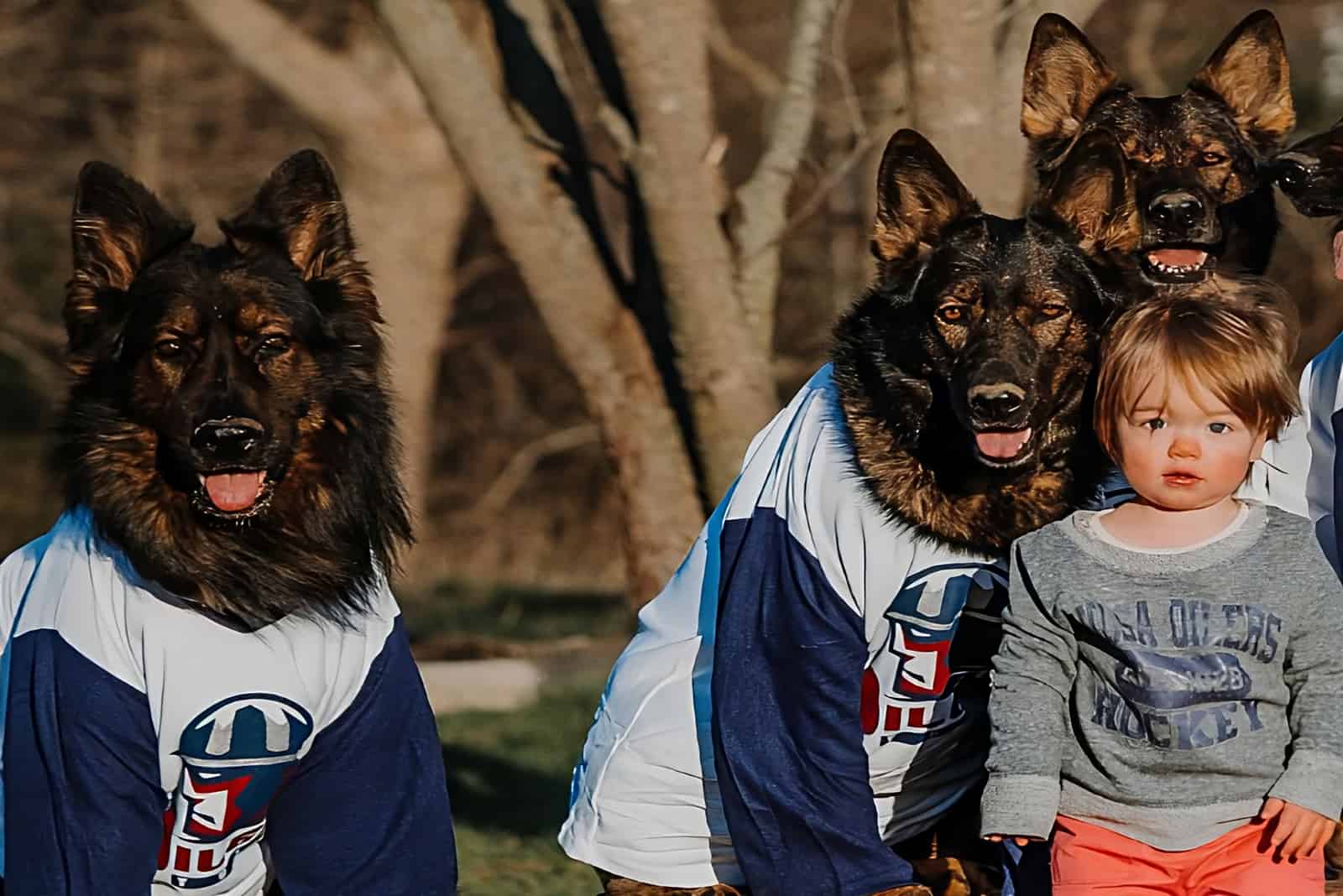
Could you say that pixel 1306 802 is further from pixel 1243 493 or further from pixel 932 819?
pixel 932 819

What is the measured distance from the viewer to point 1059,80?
5.06 meters

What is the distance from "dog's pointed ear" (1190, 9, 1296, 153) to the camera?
16.2ft

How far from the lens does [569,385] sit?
17.3 metres

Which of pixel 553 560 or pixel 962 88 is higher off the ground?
pixel 962 88

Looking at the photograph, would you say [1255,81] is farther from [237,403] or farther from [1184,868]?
[237,403]

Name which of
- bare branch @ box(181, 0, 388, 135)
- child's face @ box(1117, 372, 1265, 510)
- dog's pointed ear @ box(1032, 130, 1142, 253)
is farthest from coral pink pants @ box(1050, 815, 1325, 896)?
bare branch @ box(181, 0, 388, 135)

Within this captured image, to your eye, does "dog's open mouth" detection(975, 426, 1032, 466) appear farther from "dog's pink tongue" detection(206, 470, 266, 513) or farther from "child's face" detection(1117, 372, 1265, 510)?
"dog's pink tongue" detection(206, 470, 266, 513)

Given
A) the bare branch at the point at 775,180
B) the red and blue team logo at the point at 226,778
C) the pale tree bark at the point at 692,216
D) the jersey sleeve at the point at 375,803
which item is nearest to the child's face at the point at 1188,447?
the jersey sleeve at the point at 375,803

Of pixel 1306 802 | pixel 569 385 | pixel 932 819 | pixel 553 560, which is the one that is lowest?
pixel 553 560

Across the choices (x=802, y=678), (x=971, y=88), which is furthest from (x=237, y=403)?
(x=971, y=88)

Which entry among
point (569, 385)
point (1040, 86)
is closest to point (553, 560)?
point (569, 385)

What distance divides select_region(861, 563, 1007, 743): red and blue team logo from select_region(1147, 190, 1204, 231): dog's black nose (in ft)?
3.87

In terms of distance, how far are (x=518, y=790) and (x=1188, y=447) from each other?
15.0 ft

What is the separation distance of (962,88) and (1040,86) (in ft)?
3.90
